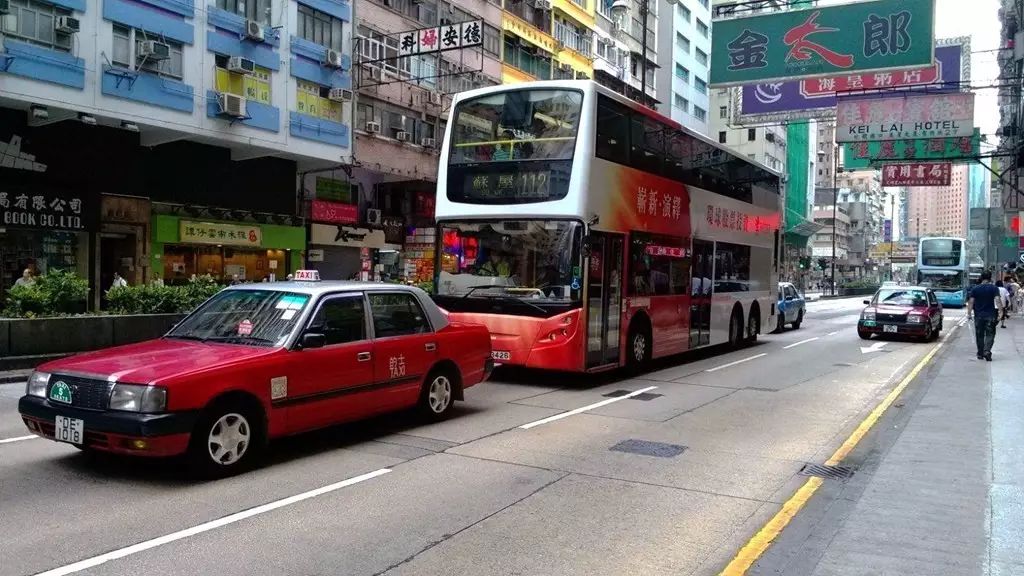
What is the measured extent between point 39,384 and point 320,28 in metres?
21.7

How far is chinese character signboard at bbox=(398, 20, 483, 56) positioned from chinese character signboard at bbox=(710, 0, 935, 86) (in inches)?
310

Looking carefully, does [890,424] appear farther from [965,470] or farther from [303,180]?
[303,180]

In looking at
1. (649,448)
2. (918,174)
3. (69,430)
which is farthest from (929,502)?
(918,174)

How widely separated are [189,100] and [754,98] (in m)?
14.9

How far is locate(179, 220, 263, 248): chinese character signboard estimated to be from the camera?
22.8 m

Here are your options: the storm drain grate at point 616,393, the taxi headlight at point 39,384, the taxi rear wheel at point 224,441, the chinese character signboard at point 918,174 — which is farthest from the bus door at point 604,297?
the chinese character signboard at point 918,174

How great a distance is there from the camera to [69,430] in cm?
568

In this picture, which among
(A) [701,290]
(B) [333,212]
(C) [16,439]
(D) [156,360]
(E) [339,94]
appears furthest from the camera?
(B) [333,212]

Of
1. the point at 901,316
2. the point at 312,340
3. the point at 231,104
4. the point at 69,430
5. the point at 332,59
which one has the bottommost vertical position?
the point at 69,430

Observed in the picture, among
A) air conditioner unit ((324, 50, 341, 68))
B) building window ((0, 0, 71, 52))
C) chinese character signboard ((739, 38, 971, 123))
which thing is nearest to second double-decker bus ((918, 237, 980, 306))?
chinese character signboard ((739, 38, 971, 123))

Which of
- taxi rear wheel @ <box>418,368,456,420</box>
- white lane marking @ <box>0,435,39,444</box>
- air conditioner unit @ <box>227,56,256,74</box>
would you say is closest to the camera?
white lane marking @ <box>0,435,39,444</box>

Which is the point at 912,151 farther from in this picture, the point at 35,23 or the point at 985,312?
the point at 35,23

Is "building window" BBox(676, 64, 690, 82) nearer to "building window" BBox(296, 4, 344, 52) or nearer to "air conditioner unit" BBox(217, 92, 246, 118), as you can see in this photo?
"building window" BBox(296, 4, 344, 52)

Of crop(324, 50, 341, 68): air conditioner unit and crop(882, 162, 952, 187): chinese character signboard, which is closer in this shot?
crop(324, 50, 341, 68): air conditioner unit
